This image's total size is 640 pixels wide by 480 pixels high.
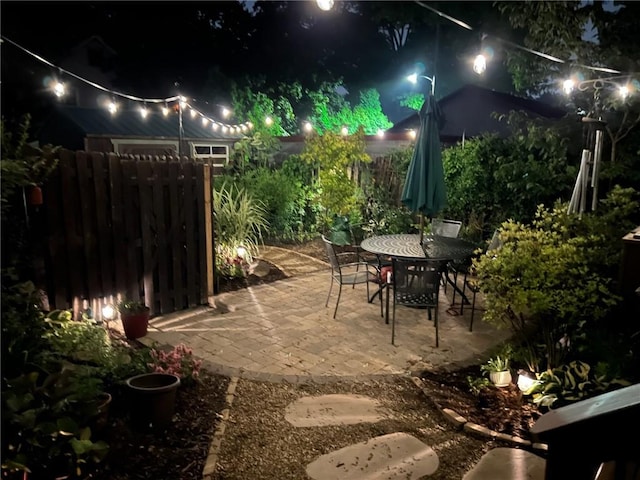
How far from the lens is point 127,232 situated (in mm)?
4539

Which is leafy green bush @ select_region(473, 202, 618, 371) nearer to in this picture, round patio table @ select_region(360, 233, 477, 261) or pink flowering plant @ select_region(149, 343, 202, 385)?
round patio table @ select_region(360, 233, 477, 261)

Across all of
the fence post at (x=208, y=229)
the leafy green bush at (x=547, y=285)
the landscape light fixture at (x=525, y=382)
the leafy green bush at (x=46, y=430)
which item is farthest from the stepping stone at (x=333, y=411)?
the fence post at (x=208, y=229)

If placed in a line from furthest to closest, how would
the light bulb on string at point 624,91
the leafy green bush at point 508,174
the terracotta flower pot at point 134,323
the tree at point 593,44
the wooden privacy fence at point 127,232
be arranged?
the leafy green bush at point 508,174 → the tree at point 593,44 → the light bulb on string at point 624,91 → the terracotta flower pot at point 134,323 → the wooden privacy fence at point 127,232

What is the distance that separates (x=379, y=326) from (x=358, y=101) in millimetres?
17370

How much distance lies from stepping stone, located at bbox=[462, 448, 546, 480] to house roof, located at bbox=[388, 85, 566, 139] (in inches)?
294

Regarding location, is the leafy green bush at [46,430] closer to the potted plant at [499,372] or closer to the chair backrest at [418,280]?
the potted plant at [499,372]

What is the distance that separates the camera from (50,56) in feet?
57.7

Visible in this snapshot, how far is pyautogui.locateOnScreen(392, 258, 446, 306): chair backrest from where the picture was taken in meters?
4.23

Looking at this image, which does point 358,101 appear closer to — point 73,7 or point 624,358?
point 73,7

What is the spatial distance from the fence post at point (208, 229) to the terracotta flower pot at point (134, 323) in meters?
1.14

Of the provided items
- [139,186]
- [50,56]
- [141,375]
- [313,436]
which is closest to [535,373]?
[313,436]

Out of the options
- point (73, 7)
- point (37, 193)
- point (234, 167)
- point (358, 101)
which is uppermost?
point (73, 7)

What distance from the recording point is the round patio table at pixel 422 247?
14.7 feet

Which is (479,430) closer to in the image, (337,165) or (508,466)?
(508,466)
